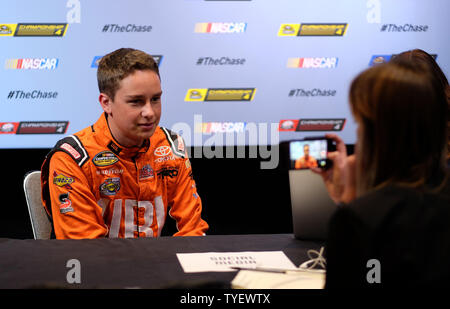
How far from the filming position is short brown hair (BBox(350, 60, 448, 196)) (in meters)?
1.03

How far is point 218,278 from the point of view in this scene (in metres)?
1.50

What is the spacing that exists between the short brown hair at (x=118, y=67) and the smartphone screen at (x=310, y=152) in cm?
91

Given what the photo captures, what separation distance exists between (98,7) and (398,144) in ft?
10.0

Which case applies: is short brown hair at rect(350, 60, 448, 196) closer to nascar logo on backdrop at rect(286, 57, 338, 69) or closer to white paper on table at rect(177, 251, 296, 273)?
white paper on table at rect(177, 251, 296, 273)

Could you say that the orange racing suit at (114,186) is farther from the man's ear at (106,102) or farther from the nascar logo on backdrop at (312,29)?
the nascar logo on backdrop at (312,29)

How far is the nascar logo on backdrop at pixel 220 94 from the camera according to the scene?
3.76 meters

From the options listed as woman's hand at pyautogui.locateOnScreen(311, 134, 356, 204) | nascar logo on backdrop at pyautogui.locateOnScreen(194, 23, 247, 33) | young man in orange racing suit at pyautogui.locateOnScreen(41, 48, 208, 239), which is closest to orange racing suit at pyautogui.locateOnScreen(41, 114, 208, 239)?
young man in orange racing suit at pyautogui.locateOnScreen(41, 48, 208, 239)

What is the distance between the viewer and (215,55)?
376 cm

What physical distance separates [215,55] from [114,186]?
1737mm

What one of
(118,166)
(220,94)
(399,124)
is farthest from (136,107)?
(220,94)

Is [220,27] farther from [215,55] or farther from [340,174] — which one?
[340,174]

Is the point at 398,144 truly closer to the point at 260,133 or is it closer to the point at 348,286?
the point at 348,286

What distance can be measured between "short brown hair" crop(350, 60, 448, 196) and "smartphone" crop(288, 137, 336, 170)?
0.55 metres

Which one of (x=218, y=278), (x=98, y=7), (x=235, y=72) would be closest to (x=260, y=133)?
(x=235, y=72)
